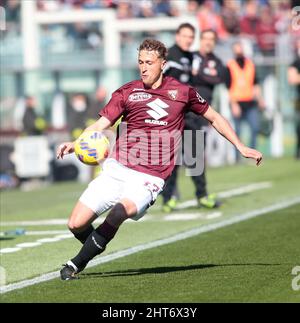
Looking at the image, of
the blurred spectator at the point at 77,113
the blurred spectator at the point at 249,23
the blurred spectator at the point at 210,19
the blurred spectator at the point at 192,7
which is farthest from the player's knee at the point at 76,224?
the blurred spectator at the point at 249,23

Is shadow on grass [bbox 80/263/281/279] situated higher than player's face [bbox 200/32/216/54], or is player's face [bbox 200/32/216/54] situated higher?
player's face [bbox 200/32/216/54]

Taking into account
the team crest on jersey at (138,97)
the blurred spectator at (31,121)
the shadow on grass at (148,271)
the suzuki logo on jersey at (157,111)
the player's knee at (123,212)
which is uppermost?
the team crest on jersey at (138,97)

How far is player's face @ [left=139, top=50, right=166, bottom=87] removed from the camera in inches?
352

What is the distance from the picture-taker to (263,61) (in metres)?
27.2

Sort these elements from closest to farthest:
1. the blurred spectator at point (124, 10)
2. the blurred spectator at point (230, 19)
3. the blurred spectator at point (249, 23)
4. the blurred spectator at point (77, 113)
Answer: the blurred spectator at point (77, 113) < the blurred spectator at point (124, 10) < the blurred spectator at point (230, 19) < the blurred spectator at point (249, 23)

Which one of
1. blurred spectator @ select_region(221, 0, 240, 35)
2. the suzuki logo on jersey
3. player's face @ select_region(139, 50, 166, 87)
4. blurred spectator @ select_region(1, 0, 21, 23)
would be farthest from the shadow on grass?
blurred spectator @ select_region(221, 0, 240, 35)

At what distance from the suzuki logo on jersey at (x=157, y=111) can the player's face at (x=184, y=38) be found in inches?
214

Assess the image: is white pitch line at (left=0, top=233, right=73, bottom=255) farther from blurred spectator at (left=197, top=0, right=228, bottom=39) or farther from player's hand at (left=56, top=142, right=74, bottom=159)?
blurred spectator at (left=197, top=0, right=228, bottom=39)

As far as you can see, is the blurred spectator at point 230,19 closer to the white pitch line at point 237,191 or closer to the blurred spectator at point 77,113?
the blurred spectator at point 77,113

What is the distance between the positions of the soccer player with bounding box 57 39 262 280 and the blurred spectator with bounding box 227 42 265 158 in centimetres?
1410

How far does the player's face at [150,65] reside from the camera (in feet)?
29.3

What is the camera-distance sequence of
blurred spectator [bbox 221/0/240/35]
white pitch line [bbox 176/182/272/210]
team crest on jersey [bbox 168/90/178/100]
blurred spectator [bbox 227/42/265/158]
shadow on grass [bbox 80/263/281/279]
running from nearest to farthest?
team crest on jersey [bbox 168/90/178/100]
shadow on grass [bbox 80/263/281/279]
white pitch line [bbox 176/182/272/210]
blurred spectator [bbox 227/42/265/158]
blurred spectator [bbox 221/0/240/35]

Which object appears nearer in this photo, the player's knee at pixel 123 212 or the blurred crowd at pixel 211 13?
the player's knee at pixel 123 212
